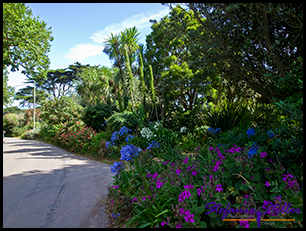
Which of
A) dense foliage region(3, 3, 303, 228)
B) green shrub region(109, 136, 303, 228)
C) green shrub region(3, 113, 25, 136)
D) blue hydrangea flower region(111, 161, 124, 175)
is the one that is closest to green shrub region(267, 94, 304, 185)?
dense foliage region(3, 3, 303, 228)

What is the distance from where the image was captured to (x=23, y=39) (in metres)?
9.93

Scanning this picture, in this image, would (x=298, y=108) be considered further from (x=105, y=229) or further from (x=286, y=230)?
(x=105, y=229)

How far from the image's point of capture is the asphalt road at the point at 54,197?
287 centimetres

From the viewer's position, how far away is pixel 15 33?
945cm

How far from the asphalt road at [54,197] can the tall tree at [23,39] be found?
21.9 ft

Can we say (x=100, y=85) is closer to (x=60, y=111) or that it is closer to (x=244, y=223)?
(x=60, y=111)

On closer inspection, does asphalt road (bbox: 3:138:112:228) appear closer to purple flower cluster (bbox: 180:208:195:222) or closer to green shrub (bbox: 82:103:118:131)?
purple flower cluster (bbox: 180:208:195:222)

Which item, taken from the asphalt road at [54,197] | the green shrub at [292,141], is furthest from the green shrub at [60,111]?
the green shrub at [292,141]

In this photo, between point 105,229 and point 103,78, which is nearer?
point 105,229

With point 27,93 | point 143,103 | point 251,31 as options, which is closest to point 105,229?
point 251,31

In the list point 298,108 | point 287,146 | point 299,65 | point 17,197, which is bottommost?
point 17,197

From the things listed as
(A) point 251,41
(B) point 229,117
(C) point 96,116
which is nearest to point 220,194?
(A) point 251,41

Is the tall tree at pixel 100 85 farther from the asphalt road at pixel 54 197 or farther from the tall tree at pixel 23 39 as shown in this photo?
the asphalt road at pixel 54 197

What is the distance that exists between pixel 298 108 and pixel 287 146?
51cm
